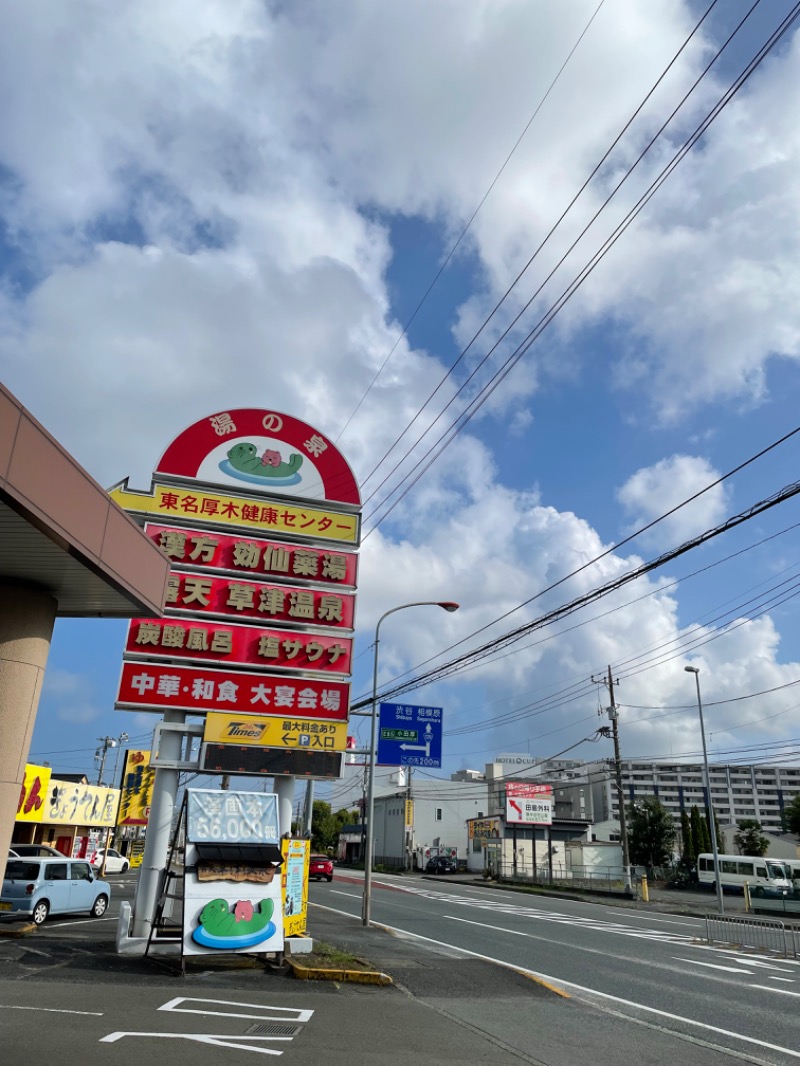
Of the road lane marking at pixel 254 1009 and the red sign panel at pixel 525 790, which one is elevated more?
the red sign panel at pixel 525 790

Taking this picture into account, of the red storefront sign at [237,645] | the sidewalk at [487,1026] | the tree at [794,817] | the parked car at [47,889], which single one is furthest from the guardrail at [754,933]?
the tree at [794,817]

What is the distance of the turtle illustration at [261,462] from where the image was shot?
18.1 metres

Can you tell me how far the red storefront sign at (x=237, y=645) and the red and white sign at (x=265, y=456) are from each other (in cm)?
325

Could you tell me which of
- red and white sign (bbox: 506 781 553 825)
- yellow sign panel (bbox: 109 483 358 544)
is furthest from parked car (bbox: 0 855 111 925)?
red and white sign (bbox: 506 781 553 825)

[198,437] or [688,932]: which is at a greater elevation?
[198,437]

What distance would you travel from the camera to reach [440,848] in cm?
7875

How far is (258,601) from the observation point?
17.2m

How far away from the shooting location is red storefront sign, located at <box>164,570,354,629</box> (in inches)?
662

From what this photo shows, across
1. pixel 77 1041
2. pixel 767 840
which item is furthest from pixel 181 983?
pixel 767 840

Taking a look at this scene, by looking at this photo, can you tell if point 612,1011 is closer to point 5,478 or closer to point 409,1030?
point 409,1030

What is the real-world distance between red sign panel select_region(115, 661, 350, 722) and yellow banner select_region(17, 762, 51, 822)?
22.1m

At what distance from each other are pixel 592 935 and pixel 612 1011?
40.6 feet

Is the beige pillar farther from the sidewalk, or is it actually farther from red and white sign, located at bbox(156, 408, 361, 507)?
red and white sign, located at bbox(156, 408, 361, 507)

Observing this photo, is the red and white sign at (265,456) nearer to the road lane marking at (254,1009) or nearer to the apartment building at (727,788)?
the road lane marking at (254,1009)
